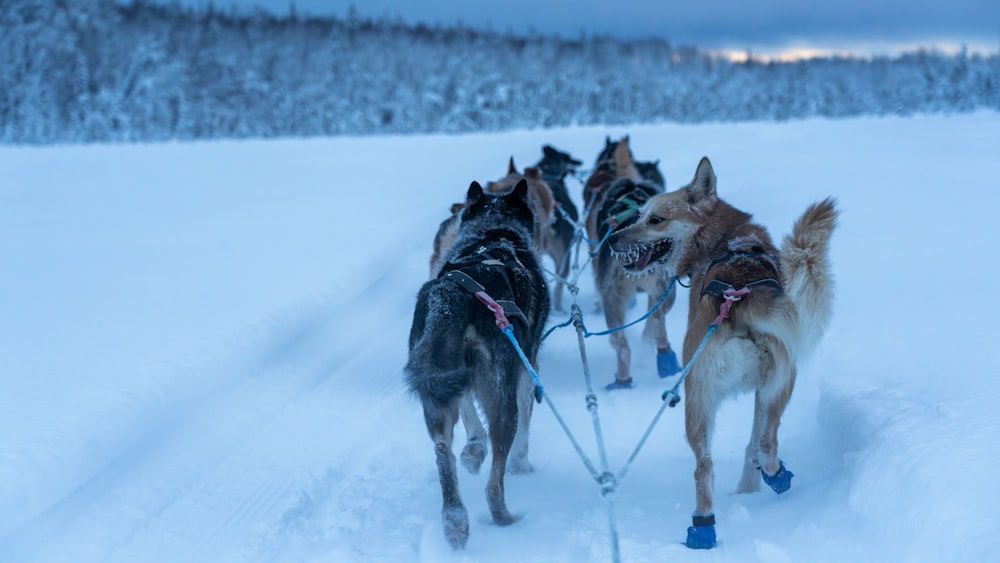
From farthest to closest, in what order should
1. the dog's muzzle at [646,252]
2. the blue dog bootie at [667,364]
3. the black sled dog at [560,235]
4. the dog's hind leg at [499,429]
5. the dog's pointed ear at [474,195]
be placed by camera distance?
1. the black sled dog at [560,235]
2. the blue dog bootie at [667,364]
3. the dog's pointed ear at [474,195]
4. the dog's muzzle at [646,252]
5. the dog's hind leg at [499,429]

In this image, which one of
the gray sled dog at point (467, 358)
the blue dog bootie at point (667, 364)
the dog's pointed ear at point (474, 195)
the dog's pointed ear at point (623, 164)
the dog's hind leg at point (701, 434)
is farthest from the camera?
the dog's pointed ear at point (623, 164)

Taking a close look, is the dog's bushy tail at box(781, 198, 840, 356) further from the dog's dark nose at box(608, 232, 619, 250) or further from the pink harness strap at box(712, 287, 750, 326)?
the dog's dark nose at box(608, 232, 619, 250)

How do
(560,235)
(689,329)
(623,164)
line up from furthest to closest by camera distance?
1. (560,235)
2. (623,164)
3. (689,329)

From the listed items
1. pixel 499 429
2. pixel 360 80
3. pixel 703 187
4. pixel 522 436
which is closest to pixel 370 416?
pixel 522 436

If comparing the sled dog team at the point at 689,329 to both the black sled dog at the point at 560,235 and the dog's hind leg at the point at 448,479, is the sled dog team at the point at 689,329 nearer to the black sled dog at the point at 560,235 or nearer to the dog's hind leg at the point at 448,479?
the dog's hind leg at the point at 448,479

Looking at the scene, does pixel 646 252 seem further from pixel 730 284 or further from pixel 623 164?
pixel 623 164

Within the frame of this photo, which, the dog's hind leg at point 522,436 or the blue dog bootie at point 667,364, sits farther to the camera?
the blue dog bootie at point 667,364

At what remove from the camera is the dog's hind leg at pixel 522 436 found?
351 cm

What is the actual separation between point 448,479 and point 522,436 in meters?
0.90

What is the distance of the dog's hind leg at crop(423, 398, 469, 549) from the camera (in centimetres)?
267

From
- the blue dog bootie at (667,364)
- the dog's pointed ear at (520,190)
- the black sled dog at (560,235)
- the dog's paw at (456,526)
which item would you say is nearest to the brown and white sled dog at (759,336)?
the dog's paw at (456,526)

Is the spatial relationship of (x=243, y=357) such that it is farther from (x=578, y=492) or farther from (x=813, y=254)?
(x=813, y=254)

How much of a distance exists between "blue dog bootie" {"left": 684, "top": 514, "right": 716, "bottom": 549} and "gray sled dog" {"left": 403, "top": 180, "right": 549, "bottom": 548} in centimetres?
72

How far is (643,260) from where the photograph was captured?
354 centimetres
